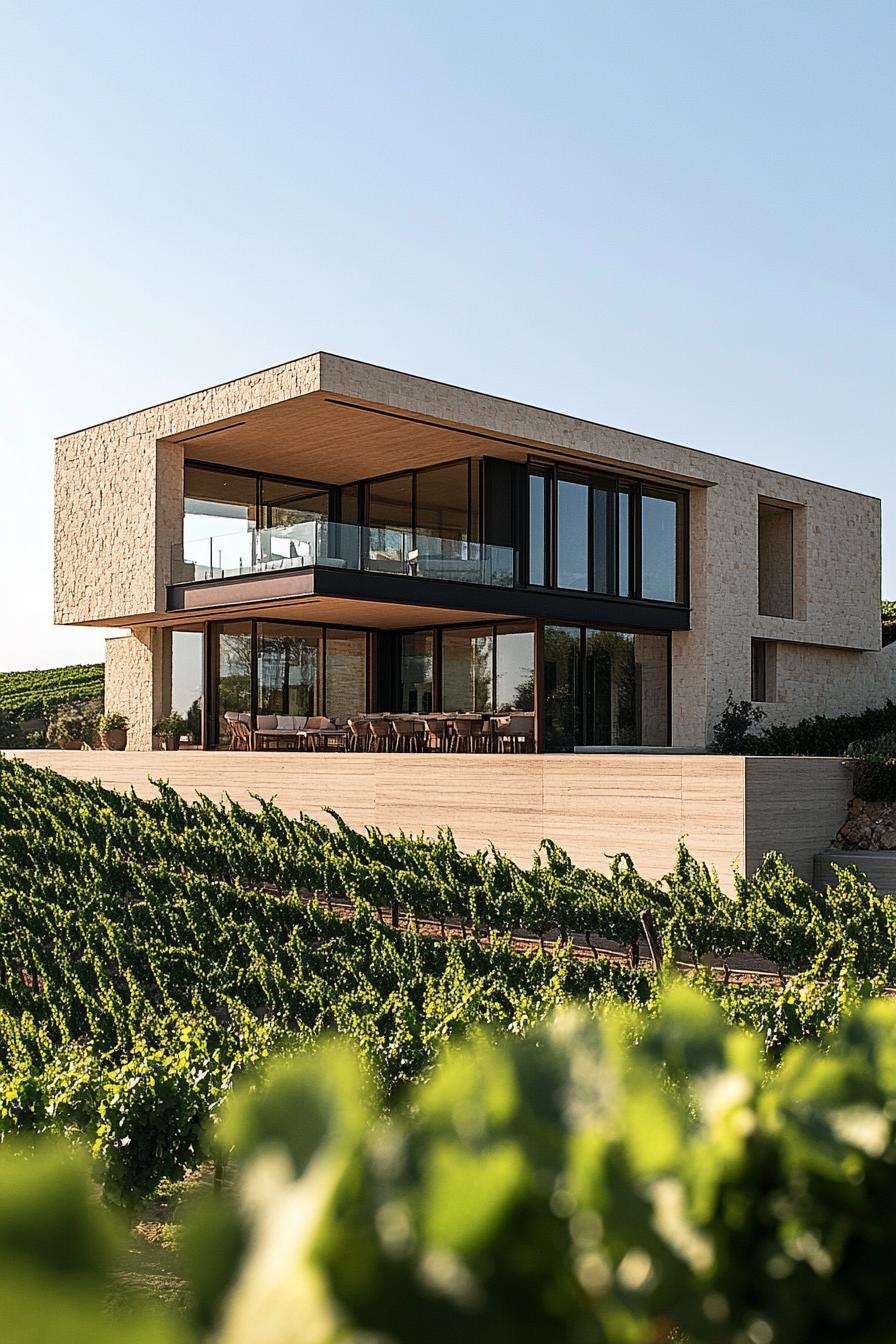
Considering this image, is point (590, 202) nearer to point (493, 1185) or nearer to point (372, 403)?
point (372, 403)

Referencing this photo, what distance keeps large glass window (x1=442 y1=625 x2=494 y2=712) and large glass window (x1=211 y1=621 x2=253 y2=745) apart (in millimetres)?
3937

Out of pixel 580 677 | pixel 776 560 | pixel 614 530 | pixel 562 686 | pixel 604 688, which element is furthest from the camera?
pixel 776 560

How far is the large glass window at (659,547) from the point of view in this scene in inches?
958

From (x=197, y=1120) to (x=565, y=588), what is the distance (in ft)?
59.4

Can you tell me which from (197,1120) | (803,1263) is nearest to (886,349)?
(197,1120)

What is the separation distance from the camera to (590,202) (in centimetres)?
1923

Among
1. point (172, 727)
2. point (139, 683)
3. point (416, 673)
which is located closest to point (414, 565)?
point (416, 673)

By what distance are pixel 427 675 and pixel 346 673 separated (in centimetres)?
170

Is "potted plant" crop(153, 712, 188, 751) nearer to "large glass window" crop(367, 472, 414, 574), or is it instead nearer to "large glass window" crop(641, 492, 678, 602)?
"large glass window" crop(367, 472, 414, 574)

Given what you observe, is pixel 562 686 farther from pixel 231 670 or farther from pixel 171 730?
pixel 171 730

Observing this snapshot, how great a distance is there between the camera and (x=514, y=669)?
74.6 feet

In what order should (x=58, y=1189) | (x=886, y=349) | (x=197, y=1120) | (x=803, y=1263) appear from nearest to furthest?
(x=58, y=1189) → (x=803, y=1263) → (x=197, y=1120) → (x=886, y=349)

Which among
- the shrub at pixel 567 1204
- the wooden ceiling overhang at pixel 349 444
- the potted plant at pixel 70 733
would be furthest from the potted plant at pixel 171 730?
the shrub at pixel 567 1204

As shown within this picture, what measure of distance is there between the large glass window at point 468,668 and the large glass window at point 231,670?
3.94 metres
